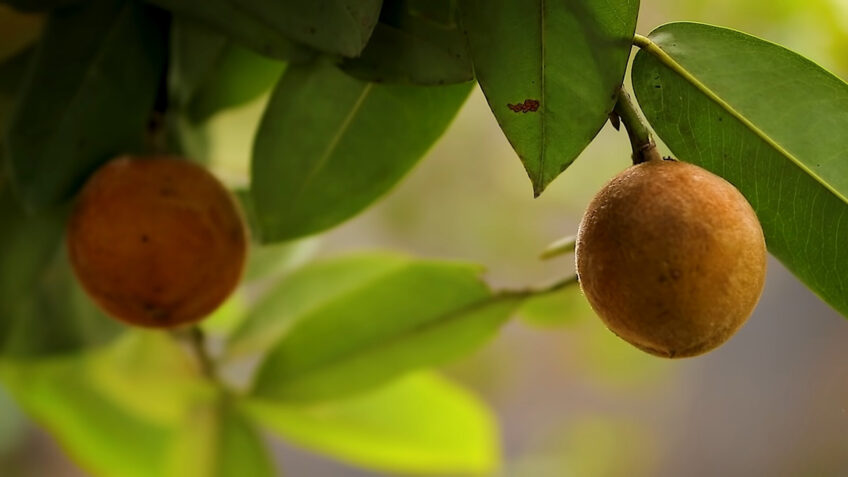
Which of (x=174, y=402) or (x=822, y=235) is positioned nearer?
(x=822, y=235)

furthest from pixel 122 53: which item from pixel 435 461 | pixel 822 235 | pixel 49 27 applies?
pixel 435 461

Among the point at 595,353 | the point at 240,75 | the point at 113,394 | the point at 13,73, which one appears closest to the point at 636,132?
the point at 240,75

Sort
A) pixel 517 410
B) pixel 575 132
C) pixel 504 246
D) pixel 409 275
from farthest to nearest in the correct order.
A: pixel 517 410
pixel 504 246
pixel 409 275
pixel 575 132

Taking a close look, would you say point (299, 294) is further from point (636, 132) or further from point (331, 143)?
point (636, 132)

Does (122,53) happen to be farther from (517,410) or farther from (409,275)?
(517,410)

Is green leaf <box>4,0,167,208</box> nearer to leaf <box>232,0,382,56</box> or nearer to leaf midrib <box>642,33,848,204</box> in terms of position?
leaf <box>232,0,382,56</box>
